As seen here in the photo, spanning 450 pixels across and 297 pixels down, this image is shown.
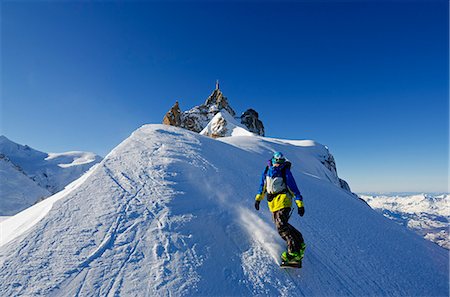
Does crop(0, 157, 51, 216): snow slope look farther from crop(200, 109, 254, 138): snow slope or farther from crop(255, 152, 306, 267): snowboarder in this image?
crop(255, 152, 306, 267): snowboarder

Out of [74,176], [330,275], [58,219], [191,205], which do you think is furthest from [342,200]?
[74,176]

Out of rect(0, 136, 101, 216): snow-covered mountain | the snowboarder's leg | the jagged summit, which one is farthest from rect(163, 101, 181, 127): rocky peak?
rect(0, 136, 101, 216): snow-covered mountain

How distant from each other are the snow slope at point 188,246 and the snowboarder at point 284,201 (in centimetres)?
48

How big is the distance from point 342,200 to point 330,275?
229 inches

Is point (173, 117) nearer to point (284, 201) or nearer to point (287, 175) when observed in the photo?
point (287, 175)

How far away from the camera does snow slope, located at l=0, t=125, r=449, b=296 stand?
14.4 ft

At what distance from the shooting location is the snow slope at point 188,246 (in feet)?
14.4

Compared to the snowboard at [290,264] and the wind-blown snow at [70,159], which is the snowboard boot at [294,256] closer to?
the snowboard at [290,264]

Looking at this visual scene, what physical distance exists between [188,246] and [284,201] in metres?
2.65

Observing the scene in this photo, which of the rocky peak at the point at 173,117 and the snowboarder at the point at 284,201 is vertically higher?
the rocky peak at the point at 173,117

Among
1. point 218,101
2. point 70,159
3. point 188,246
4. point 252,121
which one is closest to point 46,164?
point 70,159

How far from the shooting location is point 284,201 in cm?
535

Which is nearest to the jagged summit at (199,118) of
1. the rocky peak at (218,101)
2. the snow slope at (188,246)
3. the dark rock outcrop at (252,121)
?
the dark rock outcrop at (252,121)

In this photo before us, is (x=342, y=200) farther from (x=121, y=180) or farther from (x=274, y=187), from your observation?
(x=121, y=180)
